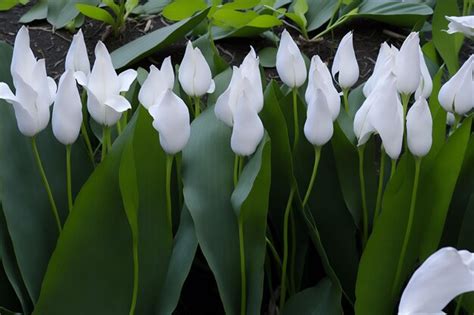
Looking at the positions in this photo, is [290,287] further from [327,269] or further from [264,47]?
[264,47]

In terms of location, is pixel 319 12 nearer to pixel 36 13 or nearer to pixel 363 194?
pixel 36 13

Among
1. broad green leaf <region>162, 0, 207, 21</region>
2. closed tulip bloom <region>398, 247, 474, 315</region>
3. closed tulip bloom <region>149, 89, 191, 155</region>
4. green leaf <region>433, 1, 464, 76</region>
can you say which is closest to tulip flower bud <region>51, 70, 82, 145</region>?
closed tulip bloom <region>149, 89, 191, 155</region>

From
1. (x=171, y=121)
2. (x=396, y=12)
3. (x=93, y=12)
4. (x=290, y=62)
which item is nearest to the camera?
(x=171, y=121)

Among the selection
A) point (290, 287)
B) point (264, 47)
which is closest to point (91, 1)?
point (264, 47)

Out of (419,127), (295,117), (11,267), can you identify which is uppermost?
(419,127)

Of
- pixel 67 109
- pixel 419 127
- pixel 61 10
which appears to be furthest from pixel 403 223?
pixel 61 10

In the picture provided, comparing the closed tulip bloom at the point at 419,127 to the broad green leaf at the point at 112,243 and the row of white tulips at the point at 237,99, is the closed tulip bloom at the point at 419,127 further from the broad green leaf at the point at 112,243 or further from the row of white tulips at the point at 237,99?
the broad green leaf at the point at 112,243

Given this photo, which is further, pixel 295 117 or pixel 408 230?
pixel 295 117

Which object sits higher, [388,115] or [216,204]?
[388,115]
